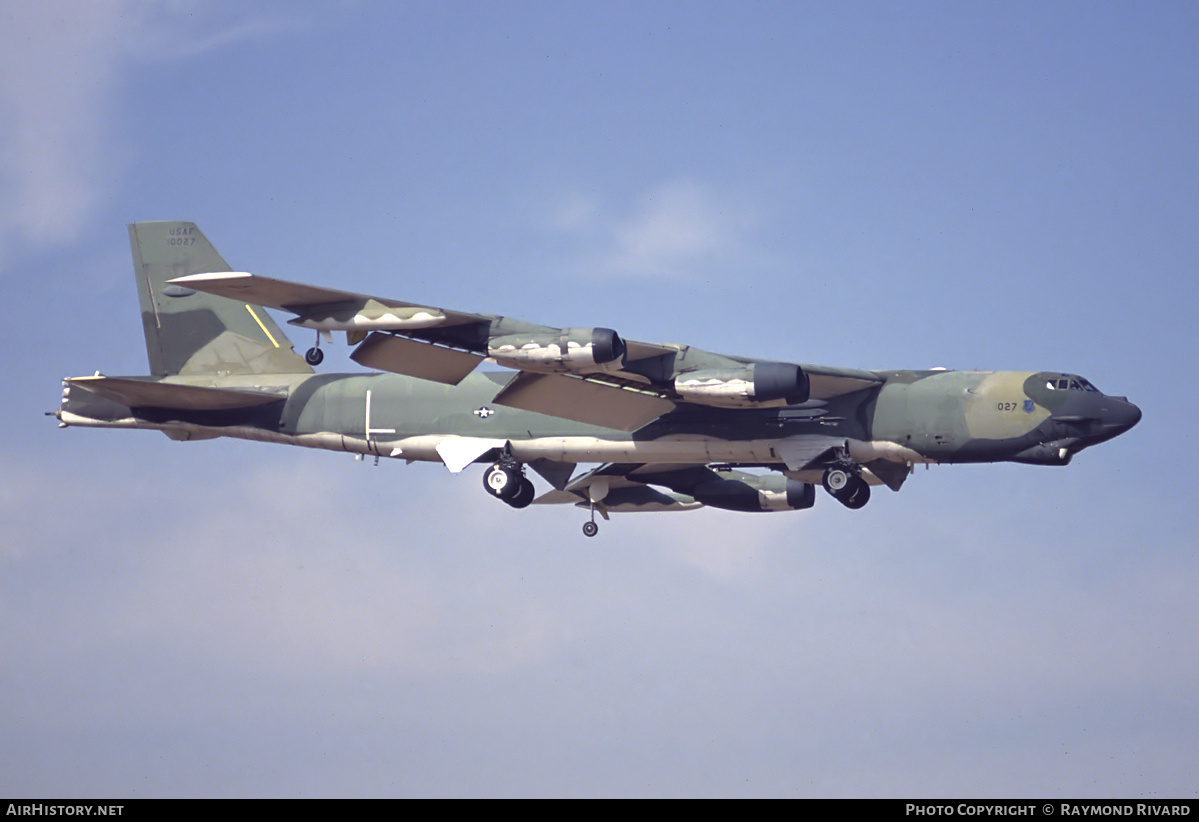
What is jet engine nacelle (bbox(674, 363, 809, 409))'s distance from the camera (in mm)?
32594

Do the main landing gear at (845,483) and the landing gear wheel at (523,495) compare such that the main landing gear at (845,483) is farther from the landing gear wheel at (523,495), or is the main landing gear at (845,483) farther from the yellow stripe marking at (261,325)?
the yellow stripe marking at (261,325)

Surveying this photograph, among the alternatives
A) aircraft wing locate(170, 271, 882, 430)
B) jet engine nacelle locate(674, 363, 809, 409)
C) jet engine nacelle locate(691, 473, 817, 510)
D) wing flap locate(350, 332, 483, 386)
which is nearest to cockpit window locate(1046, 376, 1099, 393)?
aircraft wing locate(170, 271, 882, 430)

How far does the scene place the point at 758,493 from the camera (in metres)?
42.2

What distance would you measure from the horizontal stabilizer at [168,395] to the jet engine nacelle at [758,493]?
1107 centimetres

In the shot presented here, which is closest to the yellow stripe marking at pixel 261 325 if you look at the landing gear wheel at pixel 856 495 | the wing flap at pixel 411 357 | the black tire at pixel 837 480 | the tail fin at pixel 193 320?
the tail fin at pixel 193 320

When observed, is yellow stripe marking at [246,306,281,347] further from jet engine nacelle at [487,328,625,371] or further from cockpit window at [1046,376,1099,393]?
cockpit window at [1046,376,1099,393]

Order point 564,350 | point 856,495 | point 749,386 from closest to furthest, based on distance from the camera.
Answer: point 564,350, point 749,386, point 856,495

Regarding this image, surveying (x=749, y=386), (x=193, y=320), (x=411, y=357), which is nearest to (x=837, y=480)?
(x=749, y=386)

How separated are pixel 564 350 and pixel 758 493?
473 inches

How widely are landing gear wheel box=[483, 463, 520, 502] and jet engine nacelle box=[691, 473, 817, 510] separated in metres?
6.45

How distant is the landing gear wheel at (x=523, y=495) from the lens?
37875mm

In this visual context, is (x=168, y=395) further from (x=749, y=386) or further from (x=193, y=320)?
(x=749, y=386)
